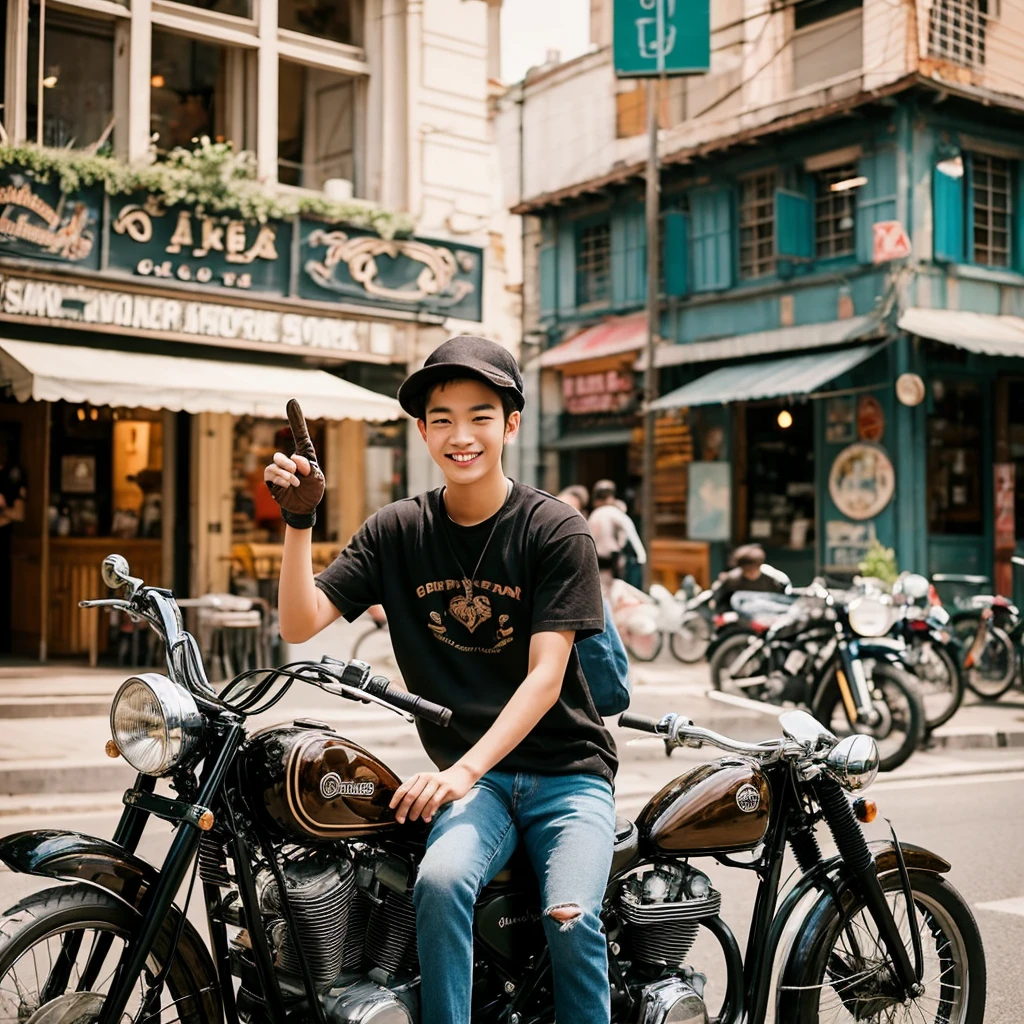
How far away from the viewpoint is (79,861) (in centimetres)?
231

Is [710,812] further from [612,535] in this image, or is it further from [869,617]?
[612,535]

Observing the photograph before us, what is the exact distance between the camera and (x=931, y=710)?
1023cm

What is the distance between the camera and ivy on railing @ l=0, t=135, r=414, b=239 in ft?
33.8

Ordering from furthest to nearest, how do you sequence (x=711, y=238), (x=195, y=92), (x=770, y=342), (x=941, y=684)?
(x=711, y=238), (x=770, y=342), (x=195, y=92), (x=941, y=684)

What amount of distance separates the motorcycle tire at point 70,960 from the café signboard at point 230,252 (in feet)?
29.1

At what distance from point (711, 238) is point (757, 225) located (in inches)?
34.7

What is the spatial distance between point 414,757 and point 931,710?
449 centimetres

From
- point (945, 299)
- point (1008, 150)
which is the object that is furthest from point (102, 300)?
point (1008, 150)

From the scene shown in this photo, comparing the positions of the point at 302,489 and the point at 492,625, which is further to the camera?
the point at 492,625

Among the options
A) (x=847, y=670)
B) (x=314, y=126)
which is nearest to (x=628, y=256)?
(x=314, y=126)

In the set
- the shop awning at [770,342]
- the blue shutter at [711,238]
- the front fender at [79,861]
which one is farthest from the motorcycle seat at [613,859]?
the blue shutter at [711,238]

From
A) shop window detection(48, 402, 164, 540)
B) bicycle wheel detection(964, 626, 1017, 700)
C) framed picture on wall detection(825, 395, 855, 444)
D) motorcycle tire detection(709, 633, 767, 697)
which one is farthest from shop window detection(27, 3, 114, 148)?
framed picture on wall detection(825, 395, 855, 444)

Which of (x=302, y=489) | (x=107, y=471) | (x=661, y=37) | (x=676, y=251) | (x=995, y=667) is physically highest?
(x=661, y=37)

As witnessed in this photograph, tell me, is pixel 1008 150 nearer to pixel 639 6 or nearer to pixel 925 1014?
pixel 639 6
